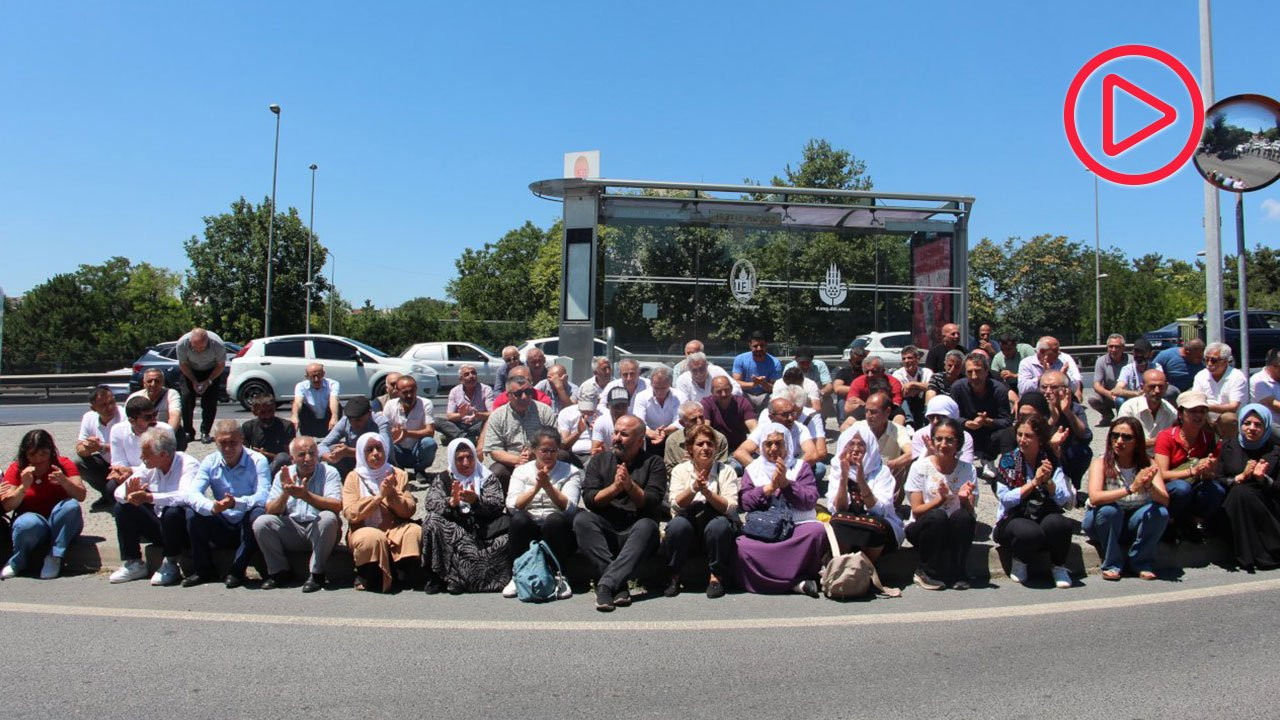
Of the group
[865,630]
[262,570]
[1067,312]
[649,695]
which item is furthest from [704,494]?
[1067,312]

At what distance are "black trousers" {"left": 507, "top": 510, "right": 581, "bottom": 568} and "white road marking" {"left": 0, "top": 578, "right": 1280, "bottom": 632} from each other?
939 millimetres

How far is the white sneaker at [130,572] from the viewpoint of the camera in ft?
21.1

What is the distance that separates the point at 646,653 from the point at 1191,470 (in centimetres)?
474

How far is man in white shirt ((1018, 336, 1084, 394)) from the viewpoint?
9.36 m

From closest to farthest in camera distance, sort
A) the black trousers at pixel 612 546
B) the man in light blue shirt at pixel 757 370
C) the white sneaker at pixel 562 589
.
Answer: the black trousers at pixel 612 546, the white sneaker at pixel 562 589, the man in light blue shirt at pixel 757 370

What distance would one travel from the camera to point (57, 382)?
2575cm

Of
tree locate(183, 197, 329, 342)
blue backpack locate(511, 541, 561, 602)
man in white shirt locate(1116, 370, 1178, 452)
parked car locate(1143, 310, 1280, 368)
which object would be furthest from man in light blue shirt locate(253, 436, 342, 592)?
tree locate(183, 197, 329, 342)

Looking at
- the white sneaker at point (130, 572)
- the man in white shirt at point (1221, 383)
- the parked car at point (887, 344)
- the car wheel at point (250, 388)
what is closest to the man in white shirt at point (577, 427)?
the white sneaker at point (130, 572)

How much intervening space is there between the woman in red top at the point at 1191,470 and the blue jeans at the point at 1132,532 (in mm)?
368

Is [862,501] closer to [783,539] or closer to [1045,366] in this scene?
[783,539]

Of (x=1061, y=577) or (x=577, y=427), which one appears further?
(x=577, y=427)

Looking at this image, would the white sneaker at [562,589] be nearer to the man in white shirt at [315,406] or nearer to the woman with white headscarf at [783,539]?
the woman with white headscarf at [783,539]

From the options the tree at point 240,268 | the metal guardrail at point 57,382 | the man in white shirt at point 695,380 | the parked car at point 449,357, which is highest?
the tree at point 240,268

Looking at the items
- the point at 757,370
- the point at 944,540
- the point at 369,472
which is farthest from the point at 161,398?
the point at 944,540
